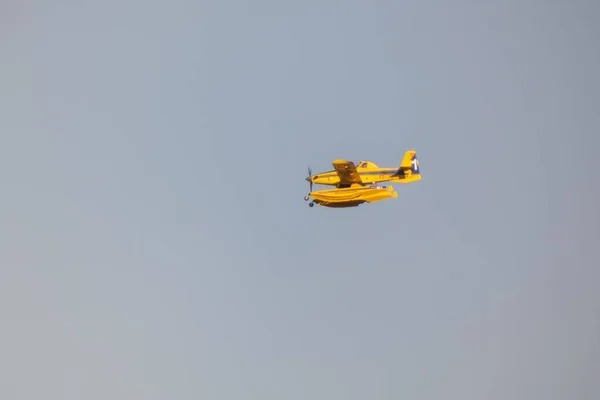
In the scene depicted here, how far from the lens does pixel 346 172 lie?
7244 cm

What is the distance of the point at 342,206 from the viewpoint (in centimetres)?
7306

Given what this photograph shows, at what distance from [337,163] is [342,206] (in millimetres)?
3945

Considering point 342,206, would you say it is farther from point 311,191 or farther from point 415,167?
point 415,167

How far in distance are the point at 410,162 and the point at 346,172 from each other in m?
6.69

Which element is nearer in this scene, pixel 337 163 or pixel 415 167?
pixel 337 163

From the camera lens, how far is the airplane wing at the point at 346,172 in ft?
234

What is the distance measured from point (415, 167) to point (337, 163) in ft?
27.4

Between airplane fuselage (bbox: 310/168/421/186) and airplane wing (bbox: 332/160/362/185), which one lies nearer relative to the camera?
airplane wing (bbox: 332/160/362/185)

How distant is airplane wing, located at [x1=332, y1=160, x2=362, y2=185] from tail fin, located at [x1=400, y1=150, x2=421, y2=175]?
15.2 ft

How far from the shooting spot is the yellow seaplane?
236 feet

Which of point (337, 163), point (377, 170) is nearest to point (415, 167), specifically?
point (377, 170)

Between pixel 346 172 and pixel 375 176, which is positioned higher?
pixel 346 172

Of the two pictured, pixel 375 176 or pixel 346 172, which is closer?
pixel 346 172

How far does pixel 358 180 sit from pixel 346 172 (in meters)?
1.55
